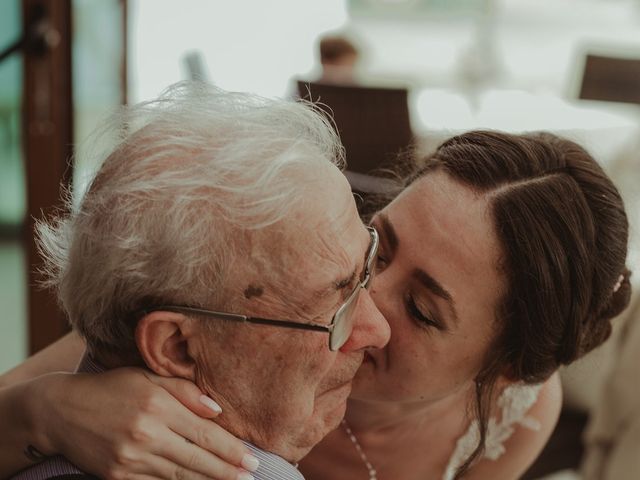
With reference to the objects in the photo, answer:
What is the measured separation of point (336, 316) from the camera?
3.67ft

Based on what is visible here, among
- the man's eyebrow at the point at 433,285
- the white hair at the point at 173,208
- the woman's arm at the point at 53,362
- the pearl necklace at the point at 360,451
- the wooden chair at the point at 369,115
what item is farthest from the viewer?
the wooden chair at the point at 369,115

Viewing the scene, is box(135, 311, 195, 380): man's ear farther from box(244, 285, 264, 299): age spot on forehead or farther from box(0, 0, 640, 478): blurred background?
box(0, 0, 640, 478): blurred background

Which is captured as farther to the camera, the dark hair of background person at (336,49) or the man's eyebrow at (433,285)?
the dark hair of background person at (336,49)

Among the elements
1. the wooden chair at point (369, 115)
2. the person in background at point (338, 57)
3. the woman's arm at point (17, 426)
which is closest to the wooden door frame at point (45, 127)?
the wooden chair at point (369, 115)

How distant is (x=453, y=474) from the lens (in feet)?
6.05

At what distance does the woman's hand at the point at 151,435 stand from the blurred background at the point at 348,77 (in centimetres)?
34

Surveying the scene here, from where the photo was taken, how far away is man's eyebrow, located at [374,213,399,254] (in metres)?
1.46

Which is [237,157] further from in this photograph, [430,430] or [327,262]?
[430,430]

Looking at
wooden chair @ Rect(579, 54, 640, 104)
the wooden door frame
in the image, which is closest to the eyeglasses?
the wooden door frame

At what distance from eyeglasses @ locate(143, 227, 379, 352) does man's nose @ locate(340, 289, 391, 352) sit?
2 centimetres

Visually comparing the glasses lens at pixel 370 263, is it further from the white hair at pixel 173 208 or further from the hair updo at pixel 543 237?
the hair updo at pixel 543 237

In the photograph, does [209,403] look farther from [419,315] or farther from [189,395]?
[419,315]

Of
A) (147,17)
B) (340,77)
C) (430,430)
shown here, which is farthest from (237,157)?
(147,17)

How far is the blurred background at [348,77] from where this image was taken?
123 inches
